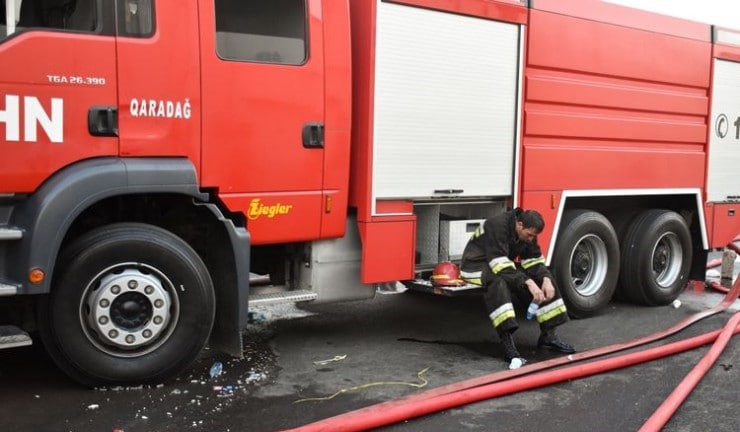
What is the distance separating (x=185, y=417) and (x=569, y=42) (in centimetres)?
442

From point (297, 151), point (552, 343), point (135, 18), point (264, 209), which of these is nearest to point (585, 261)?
point (552, 343)

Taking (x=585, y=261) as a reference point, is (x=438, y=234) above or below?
above

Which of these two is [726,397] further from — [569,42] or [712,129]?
[712,129]

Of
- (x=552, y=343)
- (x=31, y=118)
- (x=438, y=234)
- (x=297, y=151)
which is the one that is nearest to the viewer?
(x=31, y=118)

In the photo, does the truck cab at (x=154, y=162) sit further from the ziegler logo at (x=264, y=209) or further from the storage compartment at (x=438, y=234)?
the storage compartment at (x=438, y=234)

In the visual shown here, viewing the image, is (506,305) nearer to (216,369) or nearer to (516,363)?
(516,363)

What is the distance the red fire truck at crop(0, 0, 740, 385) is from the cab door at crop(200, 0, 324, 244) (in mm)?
14

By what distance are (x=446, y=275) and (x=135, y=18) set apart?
114 inches

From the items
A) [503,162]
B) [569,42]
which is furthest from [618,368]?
[569,42]

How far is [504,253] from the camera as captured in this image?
5.63m

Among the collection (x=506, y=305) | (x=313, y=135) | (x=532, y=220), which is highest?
(x=313, y=135)

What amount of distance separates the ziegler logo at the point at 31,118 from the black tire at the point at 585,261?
4.30 meters

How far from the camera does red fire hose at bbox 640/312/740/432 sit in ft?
13.4

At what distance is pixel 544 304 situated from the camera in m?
5.79
